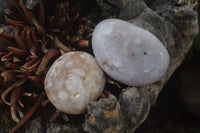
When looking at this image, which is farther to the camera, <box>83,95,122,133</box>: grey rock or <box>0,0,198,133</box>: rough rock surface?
<box>0,0,198,133</box>: rough rock surface

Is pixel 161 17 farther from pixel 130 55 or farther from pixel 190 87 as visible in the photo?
pixel 190 87

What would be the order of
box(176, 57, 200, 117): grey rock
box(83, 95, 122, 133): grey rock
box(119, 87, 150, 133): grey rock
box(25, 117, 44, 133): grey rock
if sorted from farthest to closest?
box(176, 57, 200, 117): grey rock → box(25, 117, 44, 133): grey rock → box(119, 87, 150, 133): grey rock → box(83, 95, 122, 133): grey rock

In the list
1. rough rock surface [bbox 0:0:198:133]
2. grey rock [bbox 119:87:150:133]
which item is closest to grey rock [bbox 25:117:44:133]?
rough rock surface [bbox 0:0:198:133]

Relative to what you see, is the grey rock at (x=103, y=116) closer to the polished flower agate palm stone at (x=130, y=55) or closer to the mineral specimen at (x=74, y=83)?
the mineral specimen at (x=74, y=83)

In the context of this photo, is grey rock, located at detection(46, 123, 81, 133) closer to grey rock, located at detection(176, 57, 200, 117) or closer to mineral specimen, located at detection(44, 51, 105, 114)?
mineral specimen, located at detection(44, 51, 105, 114)

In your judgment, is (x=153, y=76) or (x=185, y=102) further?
(x=185, y=102)

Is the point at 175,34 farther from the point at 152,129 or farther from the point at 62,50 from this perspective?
the point at 152,129

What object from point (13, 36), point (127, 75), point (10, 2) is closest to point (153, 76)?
point (127, 75)
